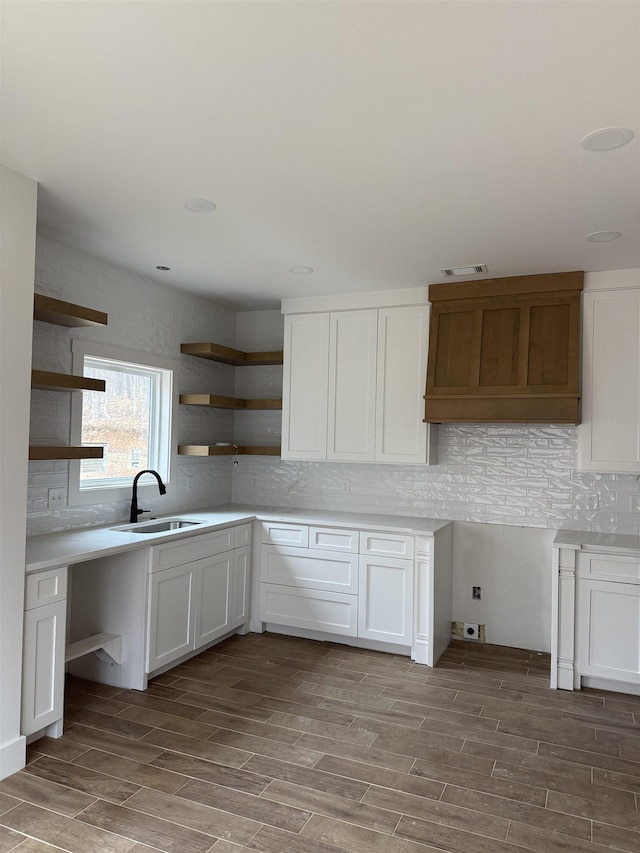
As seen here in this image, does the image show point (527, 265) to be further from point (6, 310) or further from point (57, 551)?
point (57, 551)

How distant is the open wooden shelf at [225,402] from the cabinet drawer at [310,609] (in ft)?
4.73

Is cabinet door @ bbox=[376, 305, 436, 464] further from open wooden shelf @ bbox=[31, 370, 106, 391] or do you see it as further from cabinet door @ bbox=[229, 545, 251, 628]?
open wooden shelf @ bbox=[31, 370, 106, 391]

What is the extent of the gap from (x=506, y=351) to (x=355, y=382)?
113 cm

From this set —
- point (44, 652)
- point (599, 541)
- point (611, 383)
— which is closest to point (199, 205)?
point (44, 652)

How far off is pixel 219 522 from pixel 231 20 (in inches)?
121

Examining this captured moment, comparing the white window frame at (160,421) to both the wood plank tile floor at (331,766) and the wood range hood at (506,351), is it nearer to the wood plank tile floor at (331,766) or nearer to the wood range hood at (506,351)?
the wood plank tile floor at (331,766)

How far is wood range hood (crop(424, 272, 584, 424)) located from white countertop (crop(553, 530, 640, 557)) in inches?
29.6

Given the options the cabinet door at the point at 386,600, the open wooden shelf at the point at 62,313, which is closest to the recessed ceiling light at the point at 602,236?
the cabinet door at the point at 386,600

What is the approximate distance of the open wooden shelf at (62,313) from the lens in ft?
9.93

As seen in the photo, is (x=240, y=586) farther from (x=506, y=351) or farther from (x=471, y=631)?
(x=506, y=351)

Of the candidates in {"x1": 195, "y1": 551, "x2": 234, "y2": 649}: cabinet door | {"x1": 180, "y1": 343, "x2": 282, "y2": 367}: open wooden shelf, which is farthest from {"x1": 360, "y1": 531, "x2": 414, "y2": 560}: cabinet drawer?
{"x1": 180, "y1": 343, "x2": 282, "y2": 367}: open wooden shelf

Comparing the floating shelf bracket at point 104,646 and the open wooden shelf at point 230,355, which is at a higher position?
the open wooden shelf at point 230,355

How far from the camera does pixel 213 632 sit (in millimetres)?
4000

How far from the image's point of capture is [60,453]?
3.14 m
